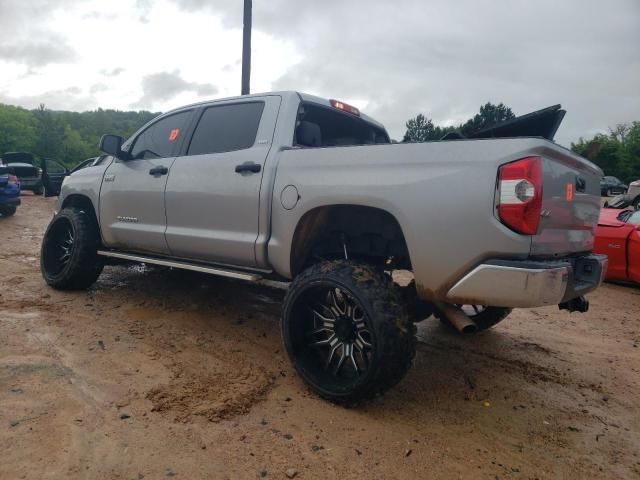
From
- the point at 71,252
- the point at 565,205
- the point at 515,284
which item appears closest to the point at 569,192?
the point at 565,205

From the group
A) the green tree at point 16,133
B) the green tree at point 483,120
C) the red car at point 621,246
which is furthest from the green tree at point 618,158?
the green tree at point 16,133

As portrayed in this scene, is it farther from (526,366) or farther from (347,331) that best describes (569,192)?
(526,366)

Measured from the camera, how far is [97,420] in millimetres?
2238

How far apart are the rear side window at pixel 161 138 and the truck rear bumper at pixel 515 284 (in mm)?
2825

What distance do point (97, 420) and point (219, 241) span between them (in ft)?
4.63

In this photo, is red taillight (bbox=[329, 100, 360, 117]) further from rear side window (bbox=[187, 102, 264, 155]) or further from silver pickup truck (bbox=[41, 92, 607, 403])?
rear side window (bbox=[187, 102, 264, 155])

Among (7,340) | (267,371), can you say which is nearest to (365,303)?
(267,371)

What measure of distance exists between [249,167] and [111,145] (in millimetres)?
1847

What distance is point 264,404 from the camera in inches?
100

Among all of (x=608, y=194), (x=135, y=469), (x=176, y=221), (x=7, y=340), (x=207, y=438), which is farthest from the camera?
(x=608, y=194)

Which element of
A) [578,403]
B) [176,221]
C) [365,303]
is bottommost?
[578,403]

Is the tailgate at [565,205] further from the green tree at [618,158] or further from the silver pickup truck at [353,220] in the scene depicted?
the green tree at [618,158]

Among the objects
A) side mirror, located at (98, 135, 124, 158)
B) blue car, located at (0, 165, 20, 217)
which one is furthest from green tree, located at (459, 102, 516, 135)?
blue car, located at (0, 165, 20, 217)

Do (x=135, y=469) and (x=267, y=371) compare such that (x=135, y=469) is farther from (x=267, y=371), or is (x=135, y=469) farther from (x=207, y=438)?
(x=267, y=371)
